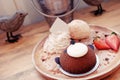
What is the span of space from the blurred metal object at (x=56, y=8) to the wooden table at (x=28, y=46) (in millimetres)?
72

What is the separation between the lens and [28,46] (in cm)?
80

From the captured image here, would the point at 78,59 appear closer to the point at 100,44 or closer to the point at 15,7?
the point at 100,44

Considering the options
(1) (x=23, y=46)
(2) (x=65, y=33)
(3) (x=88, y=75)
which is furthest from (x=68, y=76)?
(1) (x=23, y=46)

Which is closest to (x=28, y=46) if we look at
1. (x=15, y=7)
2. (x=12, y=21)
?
(x=12, y=21)

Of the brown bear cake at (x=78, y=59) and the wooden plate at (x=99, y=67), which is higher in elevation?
the brown bear cake at (x=78, y=59)

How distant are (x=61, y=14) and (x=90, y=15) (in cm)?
14

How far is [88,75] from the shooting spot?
579 millimetres

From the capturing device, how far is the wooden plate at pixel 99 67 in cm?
58

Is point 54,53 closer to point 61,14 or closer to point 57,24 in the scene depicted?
point 57,24

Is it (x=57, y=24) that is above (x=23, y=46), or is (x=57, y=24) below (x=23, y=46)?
above

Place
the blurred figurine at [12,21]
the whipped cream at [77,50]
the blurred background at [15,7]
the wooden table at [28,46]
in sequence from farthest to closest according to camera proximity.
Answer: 1. the blurred background at [15,7]
2. the blurred figurine at [12,21]
3. the wooden table at [28,46]
4. the whipped cream at [77,50]

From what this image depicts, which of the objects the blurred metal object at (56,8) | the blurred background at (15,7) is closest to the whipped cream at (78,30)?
the blurred metal object at (56,8)

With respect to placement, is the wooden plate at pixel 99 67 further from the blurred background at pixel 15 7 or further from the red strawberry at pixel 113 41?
the blurred background at pixel 15 7

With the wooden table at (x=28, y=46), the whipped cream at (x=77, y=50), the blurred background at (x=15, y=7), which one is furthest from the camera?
the blurred background at (x=15, y=7)
